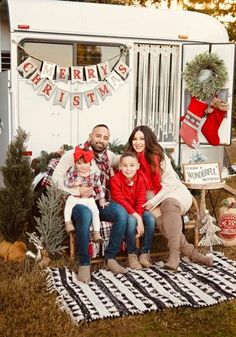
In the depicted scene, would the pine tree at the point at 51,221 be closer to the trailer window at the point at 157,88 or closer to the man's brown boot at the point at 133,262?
the man's brown boot at the point at 133,262

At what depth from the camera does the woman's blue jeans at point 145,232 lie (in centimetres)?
446

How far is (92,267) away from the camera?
4.59 m

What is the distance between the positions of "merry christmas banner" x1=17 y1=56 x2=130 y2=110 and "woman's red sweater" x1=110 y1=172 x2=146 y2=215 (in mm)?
1809

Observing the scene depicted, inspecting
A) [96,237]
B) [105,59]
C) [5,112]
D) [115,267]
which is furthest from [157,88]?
[115,267]

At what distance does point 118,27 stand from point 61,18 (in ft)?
2.44

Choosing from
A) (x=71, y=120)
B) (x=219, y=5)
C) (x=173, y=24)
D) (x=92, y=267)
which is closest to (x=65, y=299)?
(x=92, y=267)

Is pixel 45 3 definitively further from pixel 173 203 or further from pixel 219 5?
pixel 219 5

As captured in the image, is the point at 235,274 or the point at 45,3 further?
the point at 45,3

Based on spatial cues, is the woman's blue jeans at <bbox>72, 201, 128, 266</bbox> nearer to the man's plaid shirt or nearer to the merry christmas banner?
the man's plaid shirt

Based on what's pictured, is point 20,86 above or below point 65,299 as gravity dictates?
above

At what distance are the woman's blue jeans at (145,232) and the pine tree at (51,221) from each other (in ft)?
1.96

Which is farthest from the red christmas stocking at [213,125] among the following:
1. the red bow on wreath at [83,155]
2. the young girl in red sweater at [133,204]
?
the red bow on wreath at [83,155]

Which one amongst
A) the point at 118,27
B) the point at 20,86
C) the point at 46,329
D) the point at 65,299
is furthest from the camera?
the point at 118,27

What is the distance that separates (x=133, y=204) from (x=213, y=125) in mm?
2501
